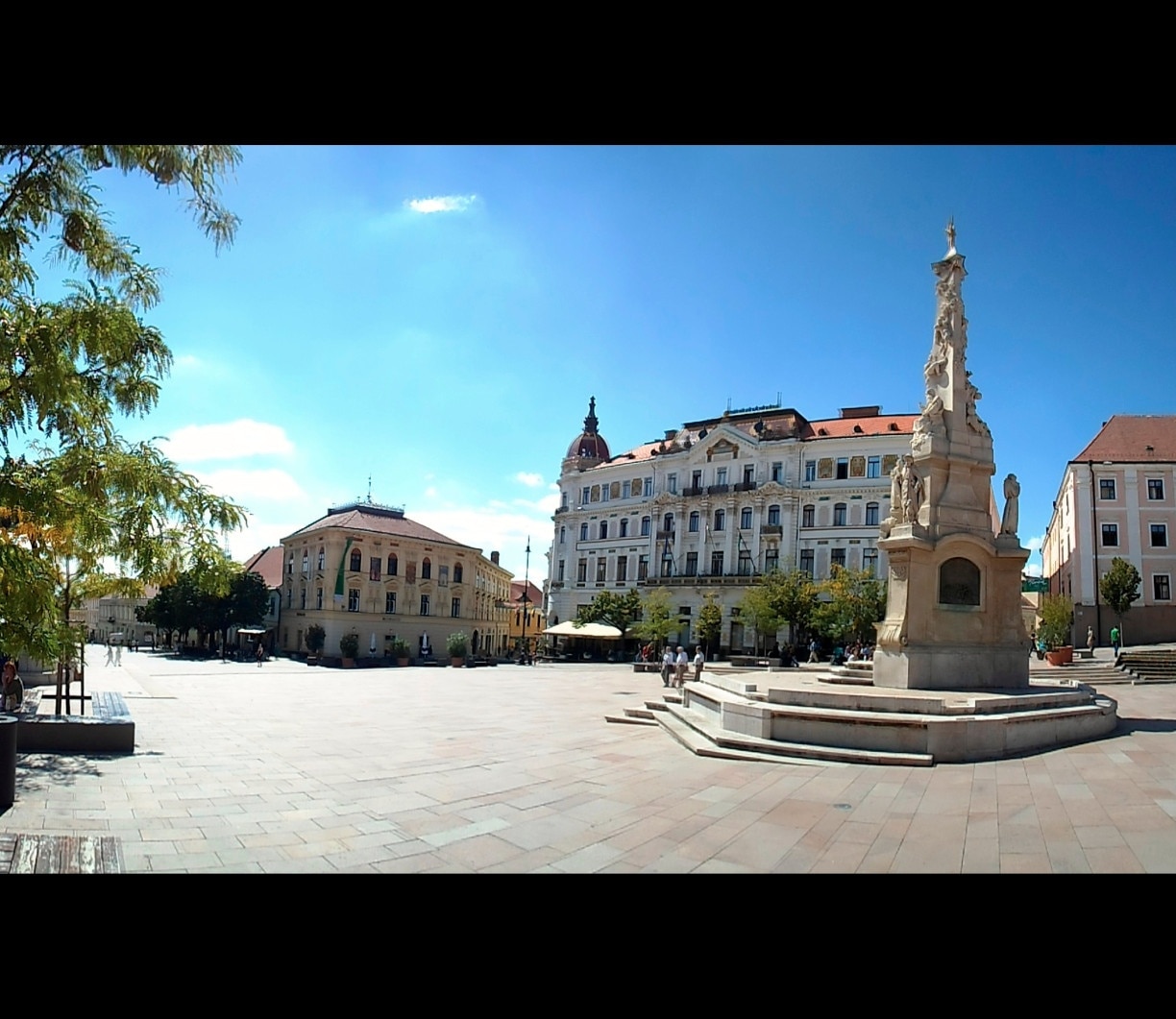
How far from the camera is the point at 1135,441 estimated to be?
43.9 meters

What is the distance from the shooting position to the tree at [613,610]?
162ft

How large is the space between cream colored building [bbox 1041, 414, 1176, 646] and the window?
1125cm

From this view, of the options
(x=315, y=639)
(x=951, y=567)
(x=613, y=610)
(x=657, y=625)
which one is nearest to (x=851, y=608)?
(x=657, y=625)

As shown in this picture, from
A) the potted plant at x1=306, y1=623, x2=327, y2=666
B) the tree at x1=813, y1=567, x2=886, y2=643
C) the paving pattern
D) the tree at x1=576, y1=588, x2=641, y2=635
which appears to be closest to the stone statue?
the paving pattern

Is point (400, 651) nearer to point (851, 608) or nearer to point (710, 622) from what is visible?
point (710, 622)

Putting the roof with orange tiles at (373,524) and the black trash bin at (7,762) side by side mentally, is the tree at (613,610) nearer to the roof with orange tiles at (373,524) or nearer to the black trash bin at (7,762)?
the roof with orange tiles at (373,524)

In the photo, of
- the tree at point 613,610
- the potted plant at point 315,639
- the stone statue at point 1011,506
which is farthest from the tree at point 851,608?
the potted plant at point 315,639

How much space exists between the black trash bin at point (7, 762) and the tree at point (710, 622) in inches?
1628

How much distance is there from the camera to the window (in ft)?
155

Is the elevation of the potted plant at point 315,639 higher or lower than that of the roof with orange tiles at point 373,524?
lower

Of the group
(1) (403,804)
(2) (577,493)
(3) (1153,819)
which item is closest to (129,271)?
(1) (403,804)
